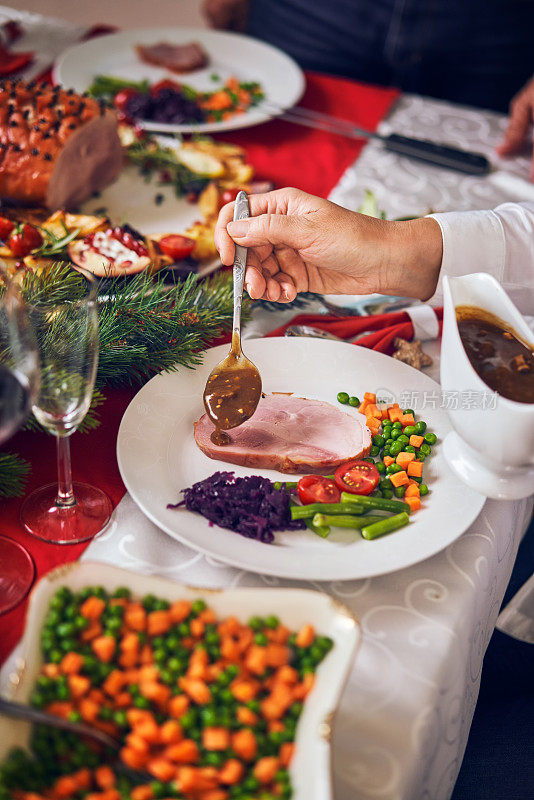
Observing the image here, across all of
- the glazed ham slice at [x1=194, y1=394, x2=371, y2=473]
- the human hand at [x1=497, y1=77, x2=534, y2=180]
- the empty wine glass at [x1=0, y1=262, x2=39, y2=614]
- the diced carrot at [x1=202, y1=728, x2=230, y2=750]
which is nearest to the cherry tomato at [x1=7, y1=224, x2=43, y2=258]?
the glazed ham slice at [x1=194, y1=394, x2=371, y2=473]

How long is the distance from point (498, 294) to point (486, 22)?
212 cm

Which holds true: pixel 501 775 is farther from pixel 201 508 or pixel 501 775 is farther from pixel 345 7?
pixel 345 7

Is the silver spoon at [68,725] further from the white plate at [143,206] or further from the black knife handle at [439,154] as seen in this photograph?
the black knife handle at [439,154]

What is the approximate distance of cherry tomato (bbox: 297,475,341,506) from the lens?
120cm

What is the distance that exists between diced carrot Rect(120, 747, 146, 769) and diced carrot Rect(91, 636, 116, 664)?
0.35 ft

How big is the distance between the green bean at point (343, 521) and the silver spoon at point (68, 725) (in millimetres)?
477

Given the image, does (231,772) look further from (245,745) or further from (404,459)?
(404,459)

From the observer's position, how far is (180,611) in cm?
88

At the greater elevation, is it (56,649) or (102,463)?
(56,649)

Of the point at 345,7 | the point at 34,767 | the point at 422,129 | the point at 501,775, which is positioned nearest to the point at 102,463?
the point at 34,767

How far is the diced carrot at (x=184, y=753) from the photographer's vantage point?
77 centimetres

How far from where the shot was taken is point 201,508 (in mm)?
1163

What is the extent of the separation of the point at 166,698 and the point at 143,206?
1.53 metres

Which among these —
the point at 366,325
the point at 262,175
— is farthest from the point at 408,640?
the point at 262,175
